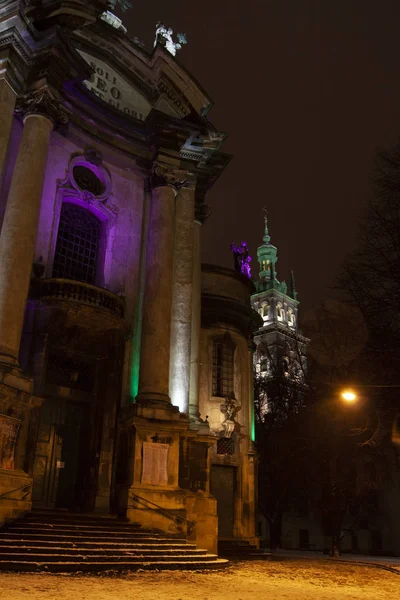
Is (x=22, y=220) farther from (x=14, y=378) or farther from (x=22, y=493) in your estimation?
(x=22, y=493)

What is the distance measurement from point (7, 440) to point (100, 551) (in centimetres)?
370

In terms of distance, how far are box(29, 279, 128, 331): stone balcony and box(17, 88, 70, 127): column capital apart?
546 cm

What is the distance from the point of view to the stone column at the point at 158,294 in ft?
60.4

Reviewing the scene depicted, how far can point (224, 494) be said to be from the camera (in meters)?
23.5

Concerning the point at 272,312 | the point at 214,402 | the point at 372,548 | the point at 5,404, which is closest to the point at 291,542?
the point at 372,548

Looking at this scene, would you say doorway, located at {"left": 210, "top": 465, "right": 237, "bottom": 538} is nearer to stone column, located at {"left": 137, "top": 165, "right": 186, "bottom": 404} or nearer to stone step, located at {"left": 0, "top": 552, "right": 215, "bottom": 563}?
stone column, located at {"left": 137, "top": 165, "right": 186, "bottom": 404}

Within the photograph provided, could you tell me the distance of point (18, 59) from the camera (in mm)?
17656

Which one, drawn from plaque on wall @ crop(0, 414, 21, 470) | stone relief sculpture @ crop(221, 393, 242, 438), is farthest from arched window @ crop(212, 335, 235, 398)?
plaque on wall @ crop(0, 414, 21, 470)

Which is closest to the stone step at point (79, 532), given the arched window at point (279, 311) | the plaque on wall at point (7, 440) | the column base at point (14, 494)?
the column base at point (14, 494)

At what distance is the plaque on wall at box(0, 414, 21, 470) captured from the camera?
1370 centimetres

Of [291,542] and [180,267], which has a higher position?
[180,267]

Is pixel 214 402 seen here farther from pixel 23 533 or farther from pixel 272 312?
pixel 272 312

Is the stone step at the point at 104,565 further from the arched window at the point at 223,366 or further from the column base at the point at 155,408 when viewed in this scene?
the arched window at the point at 223,366

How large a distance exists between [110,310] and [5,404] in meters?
5.04
